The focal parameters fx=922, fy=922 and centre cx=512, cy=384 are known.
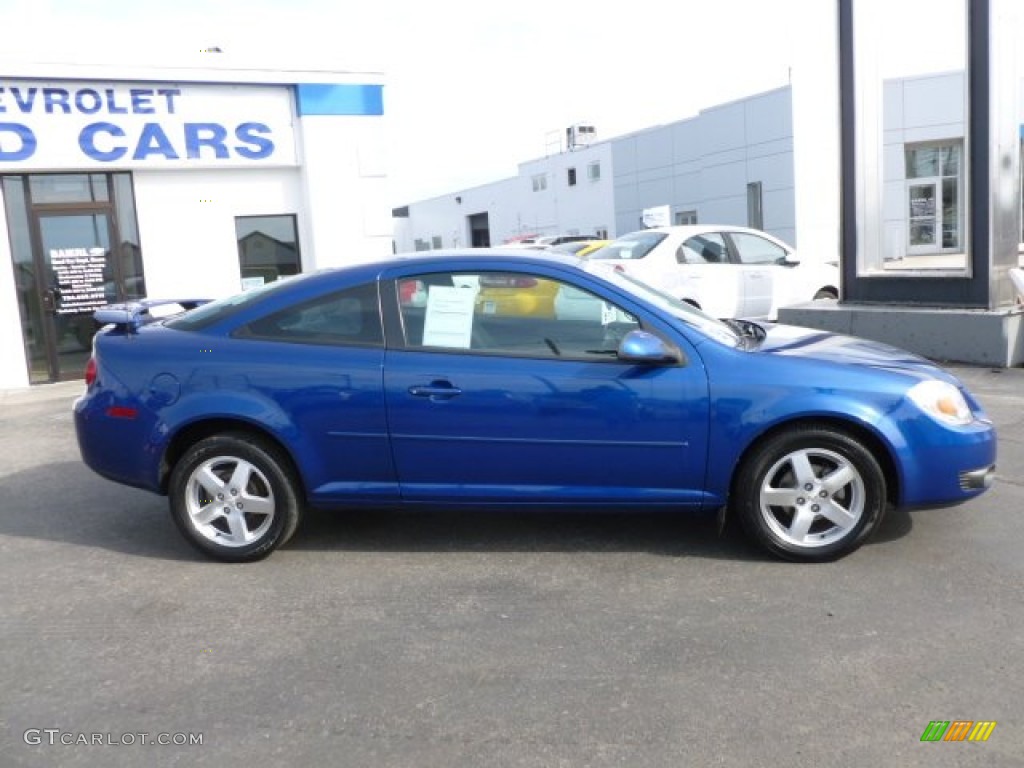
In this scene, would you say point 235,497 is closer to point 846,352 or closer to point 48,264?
point 846,352

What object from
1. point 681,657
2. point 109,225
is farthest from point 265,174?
point 681,657

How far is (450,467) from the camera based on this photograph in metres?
4.46

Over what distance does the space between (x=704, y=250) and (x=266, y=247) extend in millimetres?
5809

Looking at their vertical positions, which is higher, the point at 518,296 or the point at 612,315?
the point at 518,296

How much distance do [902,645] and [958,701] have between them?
0.42 meters

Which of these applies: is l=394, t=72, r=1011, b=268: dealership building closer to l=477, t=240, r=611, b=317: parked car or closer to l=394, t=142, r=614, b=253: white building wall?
l=394, t=142, r=614, b=253: white building wall

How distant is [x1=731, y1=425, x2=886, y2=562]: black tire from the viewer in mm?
4266

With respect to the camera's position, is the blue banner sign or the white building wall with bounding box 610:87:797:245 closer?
the blue banner sign

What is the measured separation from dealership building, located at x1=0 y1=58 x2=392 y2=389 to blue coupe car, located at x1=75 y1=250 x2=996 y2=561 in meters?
7.52

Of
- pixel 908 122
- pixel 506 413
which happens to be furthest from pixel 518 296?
pixel 908 122

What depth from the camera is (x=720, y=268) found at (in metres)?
11.7

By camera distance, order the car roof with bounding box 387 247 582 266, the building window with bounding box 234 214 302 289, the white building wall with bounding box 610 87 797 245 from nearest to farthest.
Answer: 1. the car roof with bounding box 387 247 582 266
2. the building window with bounding box 234 214 302 289
3. the white building wall with bounding box 610 87 797 245

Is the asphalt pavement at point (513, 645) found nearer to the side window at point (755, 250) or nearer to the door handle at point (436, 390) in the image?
the door handle at point (436, 390)

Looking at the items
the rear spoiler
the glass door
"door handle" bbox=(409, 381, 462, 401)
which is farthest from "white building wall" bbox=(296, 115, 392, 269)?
"door handle" bbox=(409, 381, 462, 401)
